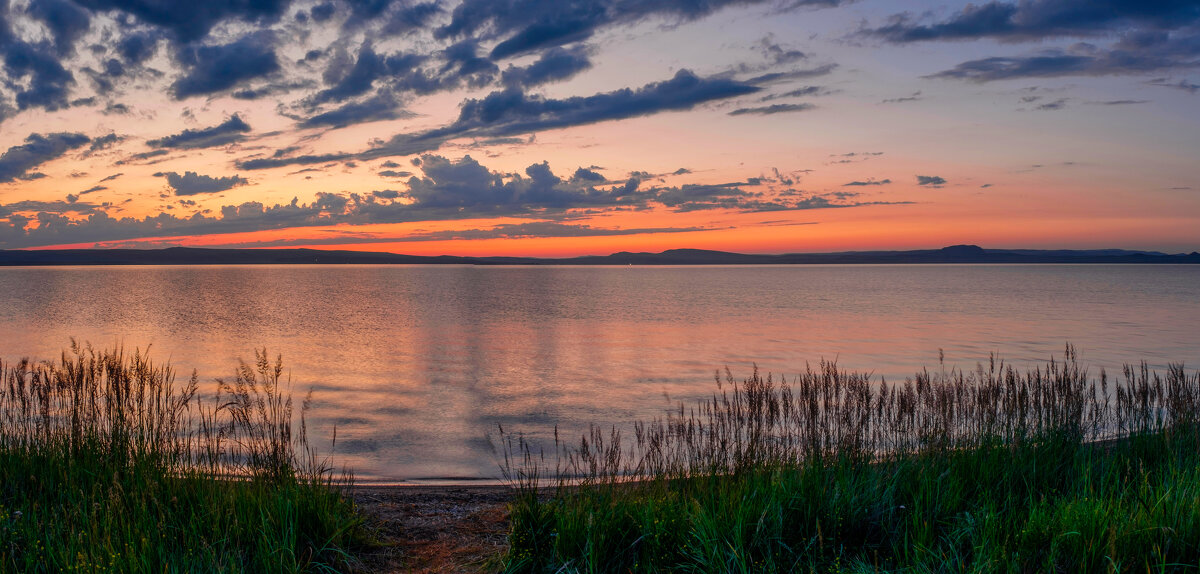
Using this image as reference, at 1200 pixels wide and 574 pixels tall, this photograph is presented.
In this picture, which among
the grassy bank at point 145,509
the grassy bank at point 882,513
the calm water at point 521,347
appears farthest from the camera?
the calm water at point 521,347

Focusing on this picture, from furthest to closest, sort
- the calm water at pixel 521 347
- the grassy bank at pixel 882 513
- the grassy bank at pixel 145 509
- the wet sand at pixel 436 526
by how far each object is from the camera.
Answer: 1. the calm water at pixel 521 347
2. the wet sand at pixel 436 526
3. the grassy bank at pixel 145 509
4. the grassy bank at pixel 882 513

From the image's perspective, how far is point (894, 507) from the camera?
6.29 metres

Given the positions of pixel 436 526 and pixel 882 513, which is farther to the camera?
pixel 436 526

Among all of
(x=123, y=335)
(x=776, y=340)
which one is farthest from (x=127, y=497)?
(x=123, y=335)

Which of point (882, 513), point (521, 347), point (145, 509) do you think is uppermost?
point (145, 509)

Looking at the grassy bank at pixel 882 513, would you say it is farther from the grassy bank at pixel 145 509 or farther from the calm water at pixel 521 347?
the calm water at pixel 521 347

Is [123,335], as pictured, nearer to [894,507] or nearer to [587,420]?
[587,420]

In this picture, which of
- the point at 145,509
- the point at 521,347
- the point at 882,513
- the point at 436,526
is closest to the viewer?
the point at 145,509

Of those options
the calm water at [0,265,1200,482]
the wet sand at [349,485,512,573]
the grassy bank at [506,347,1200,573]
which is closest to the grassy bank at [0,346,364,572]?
the wet sand at [349,485,512,573]

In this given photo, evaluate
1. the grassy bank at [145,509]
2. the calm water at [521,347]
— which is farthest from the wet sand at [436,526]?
the calm water at [521,347]

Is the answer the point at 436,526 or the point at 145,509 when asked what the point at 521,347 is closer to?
the point at 436,526

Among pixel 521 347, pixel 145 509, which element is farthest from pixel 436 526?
pixel 521 347

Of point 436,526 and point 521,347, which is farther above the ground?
point 436,526

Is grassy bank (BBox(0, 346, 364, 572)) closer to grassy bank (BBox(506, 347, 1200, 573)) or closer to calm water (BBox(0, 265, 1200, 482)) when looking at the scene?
grassy bank (BBox(506, 347, 1200, 573))
